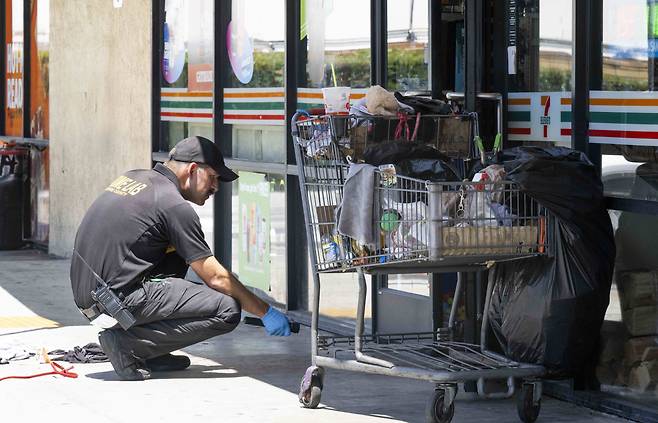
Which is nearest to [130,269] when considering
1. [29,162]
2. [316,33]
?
[316,33]

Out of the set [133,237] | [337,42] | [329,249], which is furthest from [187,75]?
[329,249]

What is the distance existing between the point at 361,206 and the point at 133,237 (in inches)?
69.0

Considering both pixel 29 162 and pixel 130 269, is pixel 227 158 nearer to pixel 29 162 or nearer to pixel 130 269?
pixel 130 269

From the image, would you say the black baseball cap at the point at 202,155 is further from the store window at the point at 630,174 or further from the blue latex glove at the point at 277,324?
the store window at the point at 630,174

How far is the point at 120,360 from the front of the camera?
7570 millimetres

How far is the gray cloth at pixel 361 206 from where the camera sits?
6375 millimetres

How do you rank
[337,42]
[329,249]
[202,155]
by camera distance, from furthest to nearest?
[337,42]
[202,155]
[329,249]

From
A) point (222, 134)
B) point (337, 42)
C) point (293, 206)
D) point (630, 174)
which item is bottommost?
point (293, 206)

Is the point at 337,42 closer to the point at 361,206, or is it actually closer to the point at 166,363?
the point at 166,363

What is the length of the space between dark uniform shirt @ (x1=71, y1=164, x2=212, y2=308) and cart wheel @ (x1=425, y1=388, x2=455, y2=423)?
6.24 ft

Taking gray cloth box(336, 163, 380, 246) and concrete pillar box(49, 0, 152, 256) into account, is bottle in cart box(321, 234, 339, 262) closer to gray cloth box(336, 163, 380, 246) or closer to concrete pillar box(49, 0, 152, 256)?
gray cloth box(336, 163, 380, 246)

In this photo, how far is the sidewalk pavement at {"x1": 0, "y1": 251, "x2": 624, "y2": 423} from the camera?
6.66m

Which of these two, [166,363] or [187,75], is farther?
[187,75]

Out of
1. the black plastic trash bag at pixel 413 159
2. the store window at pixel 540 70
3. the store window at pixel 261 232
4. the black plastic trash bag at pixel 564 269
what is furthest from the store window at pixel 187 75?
the black plastic trash bag at pixel 564 269
